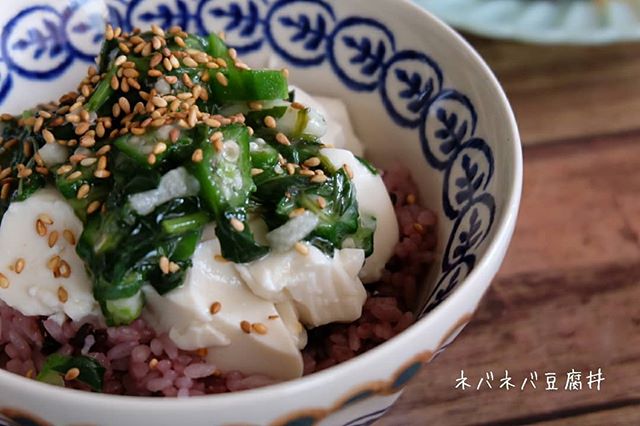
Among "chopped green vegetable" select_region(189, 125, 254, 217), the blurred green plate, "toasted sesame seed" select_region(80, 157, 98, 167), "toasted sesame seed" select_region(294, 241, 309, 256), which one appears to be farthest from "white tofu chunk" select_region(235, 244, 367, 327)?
the blurred green plate

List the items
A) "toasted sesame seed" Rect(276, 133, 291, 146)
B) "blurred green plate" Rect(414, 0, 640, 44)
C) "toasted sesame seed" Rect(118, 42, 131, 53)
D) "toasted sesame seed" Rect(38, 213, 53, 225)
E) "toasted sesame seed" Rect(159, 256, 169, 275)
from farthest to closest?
"blurred green plate" Rect(414, 0, 640, 44), "toasted sesame seed" Rect(118, 42, 131, 53), "toasted sesame seed" Rect(276, 133, 291, 146), "toasted sesame seed" Rect(38, 213, 53, 225), "toasted sesame seed" Rect(159, 256, 169, 275)

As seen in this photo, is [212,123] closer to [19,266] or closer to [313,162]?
[313,162]

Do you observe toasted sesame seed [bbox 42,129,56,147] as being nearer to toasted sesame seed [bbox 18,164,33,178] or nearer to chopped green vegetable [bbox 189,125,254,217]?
toasted sesame seed [bbox 18,164,33,178]

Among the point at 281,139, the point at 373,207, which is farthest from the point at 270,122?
the point at 373,207

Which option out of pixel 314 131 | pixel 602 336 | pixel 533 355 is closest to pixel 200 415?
pixel 314 131

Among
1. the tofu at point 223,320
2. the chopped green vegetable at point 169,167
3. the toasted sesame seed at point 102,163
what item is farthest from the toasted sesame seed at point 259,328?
the toasted sesame seed at point 102,163
